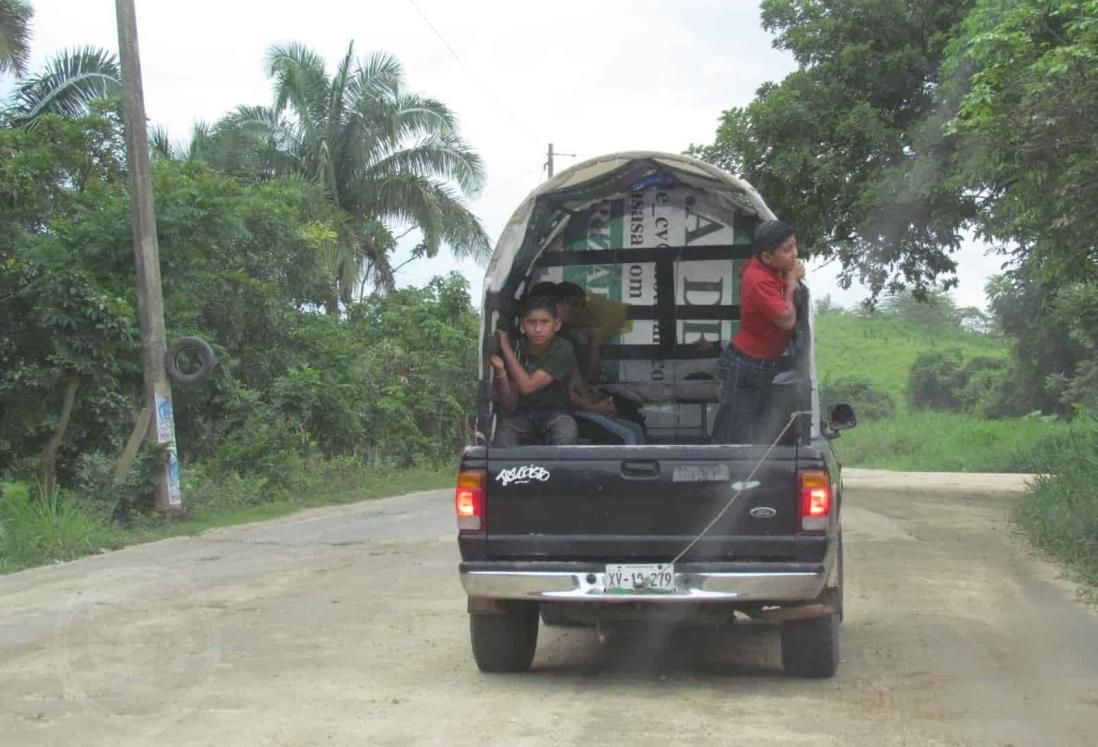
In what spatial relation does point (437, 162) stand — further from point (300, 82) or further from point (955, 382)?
point (955, 382)

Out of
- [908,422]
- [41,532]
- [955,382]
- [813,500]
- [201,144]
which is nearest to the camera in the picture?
[813,500]

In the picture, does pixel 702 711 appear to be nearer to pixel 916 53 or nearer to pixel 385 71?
pixel 916 53

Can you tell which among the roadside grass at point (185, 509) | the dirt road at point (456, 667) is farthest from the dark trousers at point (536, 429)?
the roadside grass at point (185, 509)

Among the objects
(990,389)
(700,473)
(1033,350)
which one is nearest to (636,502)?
(700,473)

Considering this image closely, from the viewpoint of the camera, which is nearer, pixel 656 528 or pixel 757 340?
pixel 656 528

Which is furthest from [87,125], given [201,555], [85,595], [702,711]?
[702,711]

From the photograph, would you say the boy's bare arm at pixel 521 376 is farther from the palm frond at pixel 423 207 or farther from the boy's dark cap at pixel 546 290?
the palm frond at pixel 423 207

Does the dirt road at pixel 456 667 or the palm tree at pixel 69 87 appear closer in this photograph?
the dirt road at pixel 456 667

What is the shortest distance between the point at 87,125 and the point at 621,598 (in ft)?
48.6

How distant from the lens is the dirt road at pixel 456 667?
5.61 meters

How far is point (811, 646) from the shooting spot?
6500mm

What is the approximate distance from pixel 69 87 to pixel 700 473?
1996cm

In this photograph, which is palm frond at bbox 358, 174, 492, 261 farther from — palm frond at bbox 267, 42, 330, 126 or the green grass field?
the green grass field

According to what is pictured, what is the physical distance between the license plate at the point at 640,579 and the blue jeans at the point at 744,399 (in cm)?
106
